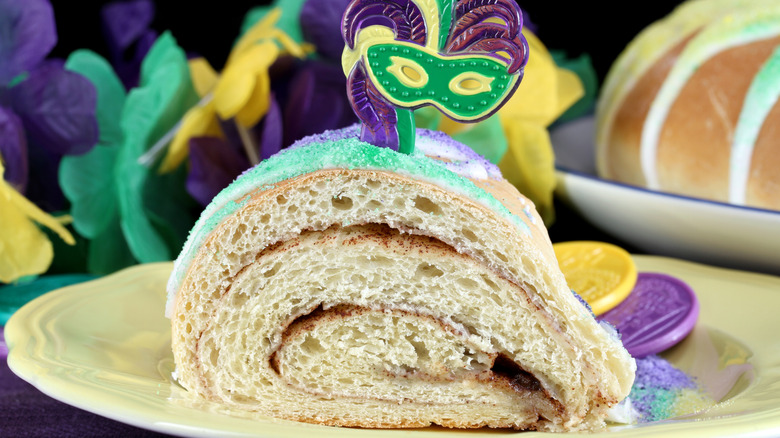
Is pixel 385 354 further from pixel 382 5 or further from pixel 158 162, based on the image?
pixel 158 162

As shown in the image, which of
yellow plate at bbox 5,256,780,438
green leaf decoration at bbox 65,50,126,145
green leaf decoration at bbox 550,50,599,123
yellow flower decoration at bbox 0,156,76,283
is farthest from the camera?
green leaf decoration at bbox 550,50,599,123

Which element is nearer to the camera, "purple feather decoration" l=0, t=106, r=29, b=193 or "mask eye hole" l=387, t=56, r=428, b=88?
"mask eye hole" l=387, t=56, r=428, b=88

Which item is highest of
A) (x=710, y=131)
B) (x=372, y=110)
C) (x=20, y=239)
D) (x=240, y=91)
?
(x=372, y=110)

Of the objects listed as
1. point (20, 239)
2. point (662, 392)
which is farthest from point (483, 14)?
point (20, 239)

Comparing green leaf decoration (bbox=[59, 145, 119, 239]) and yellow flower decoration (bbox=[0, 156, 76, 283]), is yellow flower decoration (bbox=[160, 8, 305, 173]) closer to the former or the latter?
green leaf decoration (bbox=[59, 145, 119, 239])

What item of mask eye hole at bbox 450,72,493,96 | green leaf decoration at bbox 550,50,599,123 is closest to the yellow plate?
mask eye hole at bbox 450,72,493,96

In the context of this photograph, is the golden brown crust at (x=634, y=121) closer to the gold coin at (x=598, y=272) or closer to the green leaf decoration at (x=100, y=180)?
the gold coin at (x=598, y=272)

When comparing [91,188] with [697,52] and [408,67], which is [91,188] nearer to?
[408,67]

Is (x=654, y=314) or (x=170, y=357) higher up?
(x=170, y=357)

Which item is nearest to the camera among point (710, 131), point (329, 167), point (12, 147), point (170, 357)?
point (329, 167)
